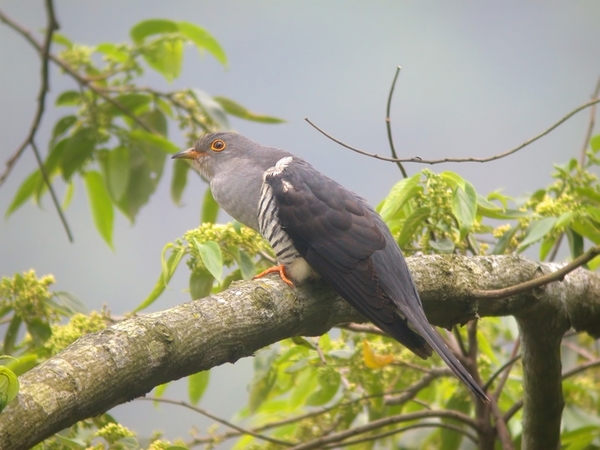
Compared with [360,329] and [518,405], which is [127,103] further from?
[518,405]

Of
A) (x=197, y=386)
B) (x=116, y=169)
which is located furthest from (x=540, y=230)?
(x=116, y=169)

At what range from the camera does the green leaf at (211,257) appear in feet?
6.54

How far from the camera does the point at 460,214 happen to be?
2230 mm

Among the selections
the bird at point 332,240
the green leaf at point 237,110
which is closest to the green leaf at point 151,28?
the green leaf at point 237,110

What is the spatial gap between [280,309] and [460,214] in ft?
2.31

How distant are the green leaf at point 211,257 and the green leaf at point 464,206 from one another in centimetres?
78

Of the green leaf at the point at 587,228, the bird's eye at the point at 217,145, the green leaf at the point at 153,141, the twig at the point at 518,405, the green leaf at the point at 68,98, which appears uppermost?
the bird's eye at the point at 217,145

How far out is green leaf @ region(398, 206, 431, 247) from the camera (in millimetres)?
2357

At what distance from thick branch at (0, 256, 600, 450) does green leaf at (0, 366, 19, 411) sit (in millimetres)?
36

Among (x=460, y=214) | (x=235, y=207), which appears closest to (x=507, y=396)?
(x=460, y=214)

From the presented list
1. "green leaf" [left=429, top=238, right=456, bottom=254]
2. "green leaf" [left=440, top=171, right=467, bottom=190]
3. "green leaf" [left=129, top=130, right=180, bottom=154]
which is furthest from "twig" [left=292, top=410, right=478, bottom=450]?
"green leaf" [left=129, top=130, right=180, bottom=154]

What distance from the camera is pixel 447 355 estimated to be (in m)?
2.00

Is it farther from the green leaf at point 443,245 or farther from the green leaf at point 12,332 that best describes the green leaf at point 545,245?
the green leaf at point 12,332

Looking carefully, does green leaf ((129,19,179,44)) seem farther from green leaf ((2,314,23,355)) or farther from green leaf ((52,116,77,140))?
green leaf ((2,314,23,355))
